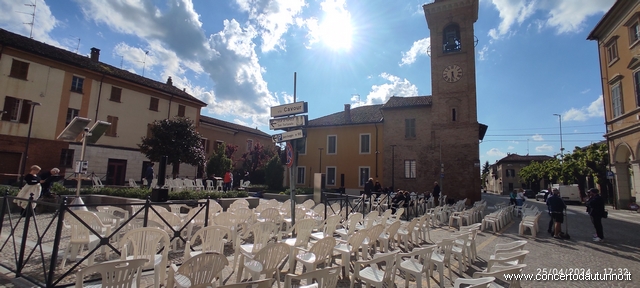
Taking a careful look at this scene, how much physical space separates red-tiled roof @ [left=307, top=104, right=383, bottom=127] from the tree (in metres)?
10.9

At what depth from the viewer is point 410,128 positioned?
26.4 m

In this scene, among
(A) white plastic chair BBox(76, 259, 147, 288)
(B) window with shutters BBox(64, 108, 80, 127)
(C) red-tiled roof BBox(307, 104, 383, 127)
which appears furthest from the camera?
(C) red-tiled roof BBox(307, 104, 383, 127)

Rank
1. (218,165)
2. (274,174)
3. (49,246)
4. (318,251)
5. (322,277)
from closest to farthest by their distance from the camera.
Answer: (322,277) → (318,251) → (49,246) → (218,165) → (274,174)

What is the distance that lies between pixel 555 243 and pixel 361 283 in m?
7.00

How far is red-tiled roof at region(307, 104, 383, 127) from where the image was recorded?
94.6 feet

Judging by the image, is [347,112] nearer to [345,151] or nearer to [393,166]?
[345,151]

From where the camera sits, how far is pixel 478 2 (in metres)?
24.4

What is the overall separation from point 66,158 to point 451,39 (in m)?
30.2

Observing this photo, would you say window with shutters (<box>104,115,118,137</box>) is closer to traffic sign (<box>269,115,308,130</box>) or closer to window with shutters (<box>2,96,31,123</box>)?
window with shutters (<box>2,96,31,123</box>)

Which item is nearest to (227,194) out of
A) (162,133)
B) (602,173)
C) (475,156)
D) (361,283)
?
(162,133)

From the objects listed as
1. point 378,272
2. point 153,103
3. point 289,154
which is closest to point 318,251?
point 378,272

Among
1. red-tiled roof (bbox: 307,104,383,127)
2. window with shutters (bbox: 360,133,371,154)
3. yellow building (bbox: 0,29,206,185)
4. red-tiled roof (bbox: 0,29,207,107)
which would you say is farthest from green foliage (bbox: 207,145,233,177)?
window with shutters (bbox: 360,133,371,154)

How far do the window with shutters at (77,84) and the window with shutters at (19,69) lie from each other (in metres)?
2.50

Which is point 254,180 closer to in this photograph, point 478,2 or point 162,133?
point 162,133
